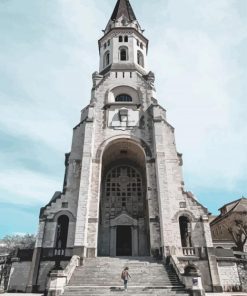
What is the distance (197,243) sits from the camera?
17609mm

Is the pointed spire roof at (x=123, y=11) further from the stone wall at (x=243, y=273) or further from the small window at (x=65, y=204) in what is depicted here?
the stone wall at (x=243, y=273)

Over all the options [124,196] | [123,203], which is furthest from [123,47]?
[123,203]

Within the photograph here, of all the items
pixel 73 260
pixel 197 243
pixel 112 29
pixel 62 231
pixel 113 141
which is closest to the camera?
pixel 73 260

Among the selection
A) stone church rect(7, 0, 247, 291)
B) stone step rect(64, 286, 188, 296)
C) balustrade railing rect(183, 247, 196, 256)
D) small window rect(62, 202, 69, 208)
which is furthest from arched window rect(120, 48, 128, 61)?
stone step rect(64, 286, 188, 296)

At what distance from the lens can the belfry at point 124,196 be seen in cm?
1714

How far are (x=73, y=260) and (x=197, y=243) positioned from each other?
8.95 m

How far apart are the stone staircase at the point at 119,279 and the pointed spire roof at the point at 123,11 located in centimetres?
3282

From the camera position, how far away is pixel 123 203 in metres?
22.7

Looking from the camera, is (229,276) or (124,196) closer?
(229,276)

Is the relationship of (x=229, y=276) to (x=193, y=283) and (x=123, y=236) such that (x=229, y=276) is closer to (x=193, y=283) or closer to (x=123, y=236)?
(x=193, y=283)

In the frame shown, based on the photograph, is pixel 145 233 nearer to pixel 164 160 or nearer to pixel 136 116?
pixel 164 160

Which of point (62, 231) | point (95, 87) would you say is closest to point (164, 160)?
point (62, 231)

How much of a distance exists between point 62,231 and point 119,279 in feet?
24.7

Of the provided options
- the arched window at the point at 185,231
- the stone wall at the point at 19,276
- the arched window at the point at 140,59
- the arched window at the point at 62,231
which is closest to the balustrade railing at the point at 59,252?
the arched window at the point at 62,231
